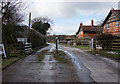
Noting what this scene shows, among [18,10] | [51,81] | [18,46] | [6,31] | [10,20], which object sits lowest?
[51,81]

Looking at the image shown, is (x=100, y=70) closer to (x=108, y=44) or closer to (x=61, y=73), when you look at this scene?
(x=61, y=73)

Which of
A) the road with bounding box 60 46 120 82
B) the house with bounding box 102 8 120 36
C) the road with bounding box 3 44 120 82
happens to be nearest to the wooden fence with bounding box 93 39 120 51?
the road with bounding box 60 46 120 82

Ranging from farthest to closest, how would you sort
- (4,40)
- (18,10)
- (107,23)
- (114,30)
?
1. (107,23)
2. (114,30)
3. (18,10)
4. (4,40)

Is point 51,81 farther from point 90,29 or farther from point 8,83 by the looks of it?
point 90,29

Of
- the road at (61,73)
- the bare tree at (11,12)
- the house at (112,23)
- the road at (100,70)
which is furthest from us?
the house at (112,23)

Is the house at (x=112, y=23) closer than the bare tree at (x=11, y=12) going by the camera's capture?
No

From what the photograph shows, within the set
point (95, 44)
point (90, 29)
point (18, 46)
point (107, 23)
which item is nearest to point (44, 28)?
point (90, 29)

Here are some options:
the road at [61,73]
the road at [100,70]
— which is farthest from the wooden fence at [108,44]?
the road at [61,73]

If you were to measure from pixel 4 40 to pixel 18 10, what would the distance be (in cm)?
346

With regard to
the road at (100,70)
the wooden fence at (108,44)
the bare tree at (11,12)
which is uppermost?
the bare tree at (11,12)

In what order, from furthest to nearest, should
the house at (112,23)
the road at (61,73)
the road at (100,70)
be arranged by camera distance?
the house at (112,23) → the road at (100,70) → the road at (61,73)

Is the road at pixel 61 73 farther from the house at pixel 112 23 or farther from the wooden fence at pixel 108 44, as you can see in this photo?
the house at pixel 112 23

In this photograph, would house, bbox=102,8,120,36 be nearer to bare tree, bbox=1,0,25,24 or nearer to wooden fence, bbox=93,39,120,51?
wooden fence, bbox=93,39,120,51

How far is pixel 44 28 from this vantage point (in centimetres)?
6069
